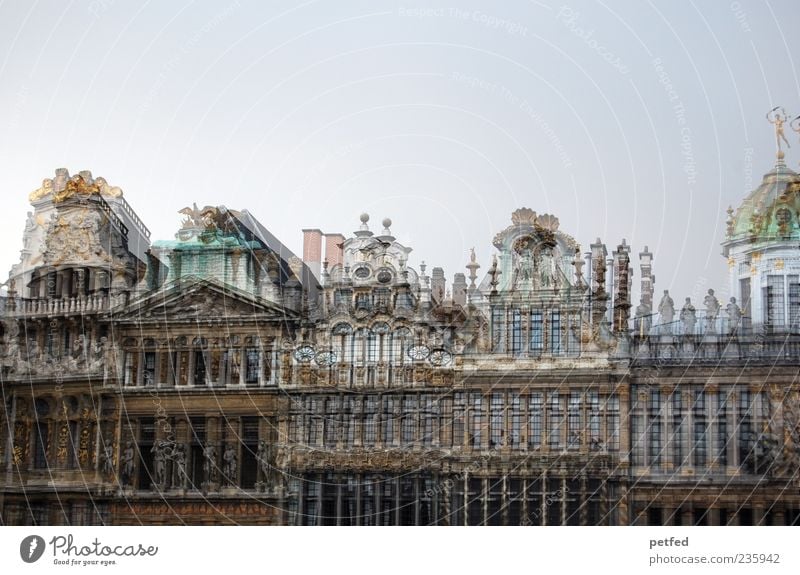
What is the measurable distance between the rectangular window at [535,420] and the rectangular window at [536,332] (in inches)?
28.1

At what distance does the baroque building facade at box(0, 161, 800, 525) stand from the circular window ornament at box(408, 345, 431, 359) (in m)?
0.03

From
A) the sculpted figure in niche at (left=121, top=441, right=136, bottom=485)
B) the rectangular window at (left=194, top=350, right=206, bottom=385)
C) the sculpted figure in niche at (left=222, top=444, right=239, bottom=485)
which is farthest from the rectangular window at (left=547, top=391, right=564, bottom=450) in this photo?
the sculpted figure in niche at (left=121, top=441, right=136, bottom=485)

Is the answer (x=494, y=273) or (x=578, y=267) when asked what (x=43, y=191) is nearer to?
(x=494, y=273)

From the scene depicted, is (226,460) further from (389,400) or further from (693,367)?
(693,367)

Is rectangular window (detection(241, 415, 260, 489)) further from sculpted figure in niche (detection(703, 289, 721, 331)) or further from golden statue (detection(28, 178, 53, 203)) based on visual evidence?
sculpted figure in niche (detection(703, 289, 721, 331))

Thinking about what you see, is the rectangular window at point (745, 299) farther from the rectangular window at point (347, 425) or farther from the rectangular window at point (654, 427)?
the rectangular window at point (347, 425)

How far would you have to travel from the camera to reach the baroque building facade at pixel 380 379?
82.5 feet

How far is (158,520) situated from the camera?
1030 inches

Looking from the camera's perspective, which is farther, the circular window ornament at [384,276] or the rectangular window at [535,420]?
the circular window ornament at [384,276]

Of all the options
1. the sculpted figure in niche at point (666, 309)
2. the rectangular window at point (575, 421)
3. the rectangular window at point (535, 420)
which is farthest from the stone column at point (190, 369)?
the sculpted figure in niche at point (666, 309)

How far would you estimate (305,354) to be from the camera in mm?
26594

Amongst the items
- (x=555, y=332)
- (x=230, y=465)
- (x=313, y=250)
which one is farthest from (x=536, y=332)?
(x=230, y=465)

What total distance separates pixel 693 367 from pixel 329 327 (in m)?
5.60
